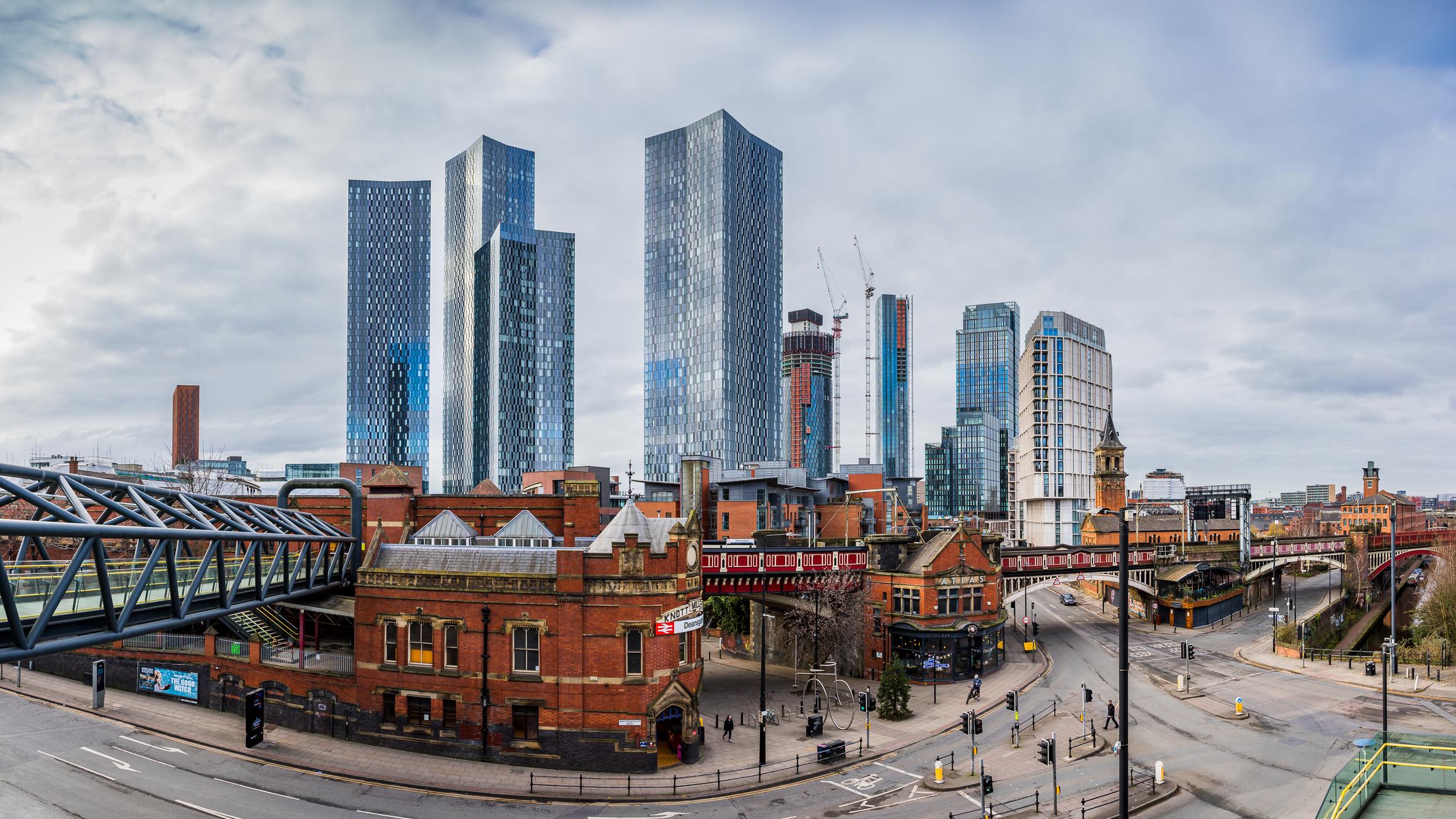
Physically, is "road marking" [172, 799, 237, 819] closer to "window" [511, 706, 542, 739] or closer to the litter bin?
"window" [511, 706, 542, 739]

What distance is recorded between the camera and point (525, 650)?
122ft

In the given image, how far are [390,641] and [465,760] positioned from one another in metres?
6.48

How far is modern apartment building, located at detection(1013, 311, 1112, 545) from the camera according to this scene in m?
152

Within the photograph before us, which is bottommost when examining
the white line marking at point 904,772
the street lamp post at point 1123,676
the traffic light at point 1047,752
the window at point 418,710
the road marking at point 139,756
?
the white line marking at point 904,772

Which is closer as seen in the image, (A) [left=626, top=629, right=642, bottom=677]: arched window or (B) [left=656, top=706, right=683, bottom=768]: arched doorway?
(A) [left=626, top=629, right=642, bottom=677]: arched window

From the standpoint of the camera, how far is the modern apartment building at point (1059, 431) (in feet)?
500

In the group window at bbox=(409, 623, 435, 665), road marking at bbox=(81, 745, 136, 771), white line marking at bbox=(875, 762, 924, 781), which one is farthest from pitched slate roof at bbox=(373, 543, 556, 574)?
white line marking at bbox=(875, 762, 924, 781)

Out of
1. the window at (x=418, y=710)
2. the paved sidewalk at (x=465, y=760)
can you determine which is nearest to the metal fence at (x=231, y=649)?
the paved sidewalk at (x=465, y=760)

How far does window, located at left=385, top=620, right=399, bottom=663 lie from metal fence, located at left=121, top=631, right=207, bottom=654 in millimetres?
13099

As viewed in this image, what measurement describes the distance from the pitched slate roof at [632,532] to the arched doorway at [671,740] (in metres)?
7.05

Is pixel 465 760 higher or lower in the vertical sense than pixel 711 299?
lower

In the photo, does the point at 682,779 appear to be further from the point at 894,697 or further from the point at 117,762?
the point at 117,762

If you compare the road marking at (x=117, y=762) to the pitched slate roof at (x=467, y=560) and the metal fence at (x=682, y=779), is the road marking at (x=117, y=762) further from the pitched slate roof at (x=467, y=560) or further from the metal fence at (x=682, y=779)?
the metal fence at (x=682, y=779)

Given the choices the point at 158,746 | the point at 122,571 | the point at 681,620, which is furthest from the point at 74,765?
the point at 681,620
